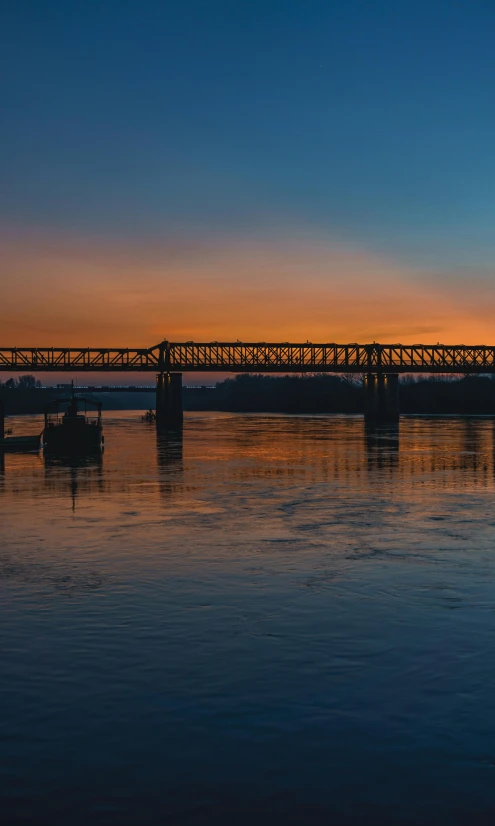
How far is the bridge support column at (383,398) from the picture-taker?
165875 mm

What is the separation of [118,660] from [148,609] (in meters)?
3.69

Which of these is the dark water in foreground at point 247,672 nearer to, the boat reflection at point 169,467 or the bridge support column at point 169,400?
the boat reflection at point 169,467

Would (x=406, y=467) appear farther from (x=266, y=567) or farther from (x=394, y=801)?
(x=394, y=801)

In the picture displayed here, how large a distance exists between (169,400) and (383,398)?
143 ft

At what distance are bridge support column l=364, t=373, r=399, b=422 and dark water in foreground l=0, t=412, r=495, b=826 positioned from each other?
136 meters

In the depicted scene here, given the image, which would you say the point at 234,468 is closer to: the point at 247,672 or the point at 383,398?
the point at 247,672

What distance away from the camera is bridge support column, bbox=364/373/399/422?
16588 centimetres

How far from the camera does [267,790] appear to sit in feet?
31.0

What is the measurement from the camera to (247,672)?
524 inches

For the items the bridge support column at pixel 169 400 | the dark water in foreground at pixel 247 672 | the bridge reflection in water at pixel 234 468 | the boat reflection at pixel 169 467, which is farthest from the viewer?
the bridge support column at pixel 169 400

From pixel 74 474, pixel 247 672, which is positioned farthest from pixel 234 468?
pixel 247 672

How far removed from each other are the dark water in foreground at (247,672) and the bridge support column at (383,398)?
5347 inches

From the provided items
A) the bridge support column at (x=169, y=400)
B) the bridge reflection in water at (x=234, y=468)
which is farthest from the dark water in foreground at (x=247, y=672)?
the bridge support column at (x=169, y=400)

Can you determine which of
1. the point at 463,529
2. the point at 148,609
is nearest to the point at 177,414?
the point at 463,529
